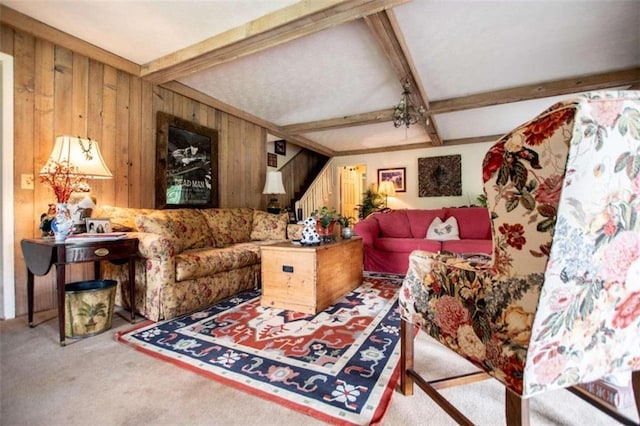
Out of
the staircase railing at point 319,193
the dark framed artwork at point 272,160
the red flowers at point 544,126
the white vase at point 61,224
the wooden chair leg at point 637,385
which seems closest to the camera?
the red flowers at point 544,126

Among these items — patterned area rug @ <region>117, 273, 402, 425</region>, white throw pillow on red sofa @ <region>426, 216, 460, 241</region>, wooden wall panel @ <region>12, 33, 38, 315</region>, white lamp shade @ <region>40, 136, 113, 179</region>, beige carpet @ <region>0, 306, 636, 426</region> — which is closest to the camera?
beige carpet @ <region>0, 306, 636, 426</region>

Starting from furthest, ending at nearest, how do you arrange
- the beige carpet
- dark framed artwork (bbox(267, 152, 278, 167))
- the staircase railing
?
the staircase railing, dark framed artwork (bbox(267, 152, 278, 167)), the beige carpet


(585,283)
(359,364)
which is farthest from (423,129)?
(585,283)

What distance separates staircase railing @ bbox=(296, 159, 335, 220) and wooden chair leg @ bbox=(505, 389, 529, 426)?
557 cm

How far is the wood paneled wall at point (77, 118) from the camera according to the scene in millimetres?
2270

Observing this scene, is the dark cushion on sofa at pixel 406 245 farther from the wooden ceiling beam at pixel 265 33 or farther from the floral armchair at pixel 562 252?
the floral armchair at pixel 562 252

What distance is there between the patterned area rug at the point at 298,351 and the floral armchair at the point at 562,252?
671 millimetres

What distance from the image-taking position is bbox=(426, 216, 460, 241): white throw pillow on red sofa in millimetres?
3945

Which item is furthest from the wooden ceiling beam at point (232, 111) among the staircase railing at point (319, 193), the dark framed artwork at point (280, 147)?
the staircase railing at point (319, 193)

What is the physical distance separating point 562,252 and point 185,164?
146 inches

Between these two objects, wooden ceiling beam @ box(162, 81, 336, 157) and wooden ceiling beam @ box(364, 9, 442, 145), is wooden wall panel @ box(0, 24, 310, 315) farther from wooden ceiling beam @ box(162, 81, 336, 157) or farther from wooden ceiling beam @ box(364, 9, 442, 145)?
wooden ceiling beam @ box(364, 9, 442, 145)

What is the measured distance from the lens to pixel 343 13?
2062mm

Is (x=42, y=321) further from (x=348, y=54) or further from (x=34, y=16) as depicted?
(x=348, y=54)

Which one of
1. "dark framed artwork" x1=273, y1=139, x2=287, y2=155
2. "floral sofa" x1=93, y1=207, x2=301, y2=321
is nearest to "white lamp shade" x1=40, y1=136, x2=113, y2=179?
"floral sofa" x1=93, y1=207, x2=301, y2=321
